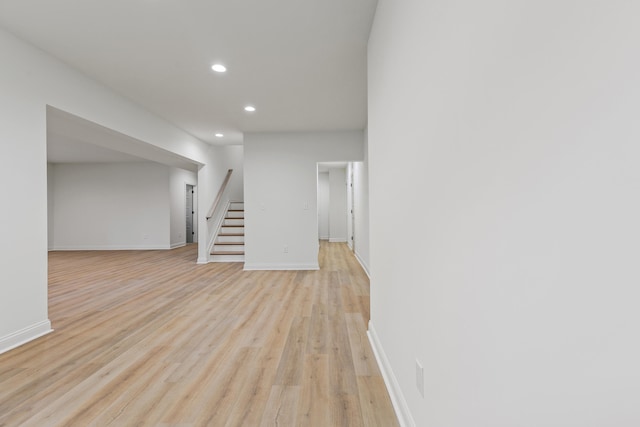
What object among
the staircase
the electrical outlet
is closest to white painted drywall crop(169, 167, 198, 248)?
the staircase

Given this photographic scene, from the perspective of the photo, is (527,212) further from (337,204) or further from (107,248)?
(107,248)

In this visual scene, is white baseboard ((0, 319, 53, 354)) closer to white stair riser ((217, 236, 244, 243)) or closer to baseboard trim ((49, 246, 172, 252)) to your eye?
white stair riser ((217, 236, 244, 243))

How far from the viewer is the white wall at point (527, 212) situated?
0.43 meters

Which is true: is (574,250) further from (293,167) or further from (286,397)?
(293,167)

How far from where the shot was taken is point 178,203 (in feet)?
32.4

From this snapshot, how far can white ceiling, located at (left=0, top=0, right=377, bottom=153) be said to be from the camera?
228cm

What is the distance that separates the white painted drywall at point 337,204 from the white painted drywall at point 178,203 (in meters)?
4.90

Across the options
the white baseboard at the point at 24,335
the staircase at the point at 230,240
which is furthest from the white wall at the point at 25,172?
the staircase at the point at 230,240

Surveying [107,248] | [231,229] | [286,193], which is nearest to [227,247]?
[231,229]

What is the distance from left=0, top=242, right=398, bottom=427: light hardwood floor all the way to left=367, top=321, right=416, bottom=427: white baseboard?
0.05 m

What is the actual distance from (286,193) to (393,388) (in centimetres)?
441

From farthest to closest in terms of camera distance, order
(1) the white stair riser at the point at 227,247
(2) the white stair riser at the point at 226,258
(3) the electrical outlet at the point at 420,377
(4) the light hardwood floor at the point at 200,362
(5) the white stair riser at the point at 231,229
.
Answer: (5) the white stair riser at the point at 231,229 → (1) the white stair riser at the point at 227,247 → (2) the white stair riser at the point at 226,258 → (4) the light hardwood floor at the point at 200,362 → (3) the electrical outlet at the point at 420,377

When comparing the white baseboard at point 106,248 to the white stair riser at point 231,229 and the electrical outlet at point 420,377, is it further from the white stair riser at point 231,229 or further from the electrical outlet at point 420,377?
the electrical outlet at point 420,377

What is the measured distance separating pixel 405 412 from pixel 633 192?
1.43 m
